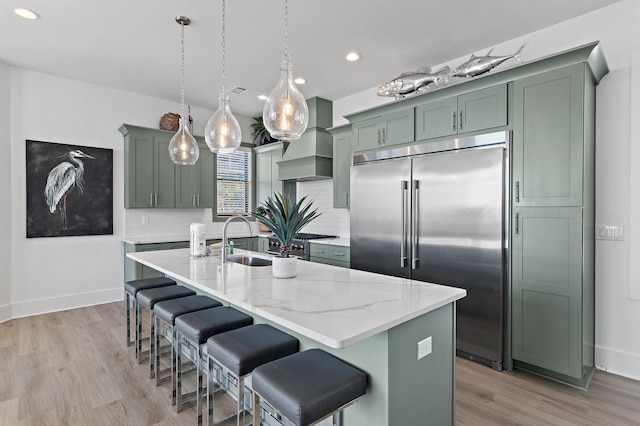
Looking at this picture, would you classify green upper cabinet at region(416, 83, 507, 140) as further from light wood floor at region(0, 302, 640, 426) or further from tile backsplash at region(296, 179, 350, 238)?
light wood floor at region(0, 302, 640, 426)

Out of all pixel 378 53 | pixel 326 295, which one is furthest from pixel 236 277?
pixel 378 53

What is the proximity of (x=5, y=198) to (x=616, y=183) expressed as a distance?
6152 millimetres

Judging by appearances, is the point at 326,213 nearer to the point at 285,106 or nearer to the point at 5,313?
the point at 285,106

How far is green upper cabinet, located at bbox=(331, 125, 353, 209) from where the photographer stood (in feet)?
14.2

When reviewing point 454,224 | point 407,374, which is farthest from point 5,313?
point 454,224

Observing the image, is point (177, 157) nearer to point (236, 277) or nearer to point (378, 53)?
point (236, 277)

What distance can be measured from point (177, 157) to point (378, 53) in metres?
2.26

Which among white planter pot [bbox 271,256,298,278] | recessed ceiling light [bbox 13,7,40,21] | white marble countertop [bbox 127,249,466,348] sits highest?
recessed ceiling light [bbox 13,7,40,21]

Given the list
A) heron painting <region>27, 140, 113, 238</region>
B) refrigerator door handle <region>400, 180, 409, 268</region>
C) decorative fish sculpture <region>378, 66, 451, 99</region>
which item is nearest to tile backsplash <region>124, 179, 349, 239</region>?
heron painting <region>27, 140, 113, 238</region>

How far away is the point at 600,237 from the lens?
2783 mm

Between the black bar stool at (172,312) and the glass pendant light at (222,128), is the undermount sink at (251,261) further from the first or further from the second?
the glass pendant light at (222,128)

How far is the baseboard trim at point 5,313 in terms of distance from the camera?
4.00 m

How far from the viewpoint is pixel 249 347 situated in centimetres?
167

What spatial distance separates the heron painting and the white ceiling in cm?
99
